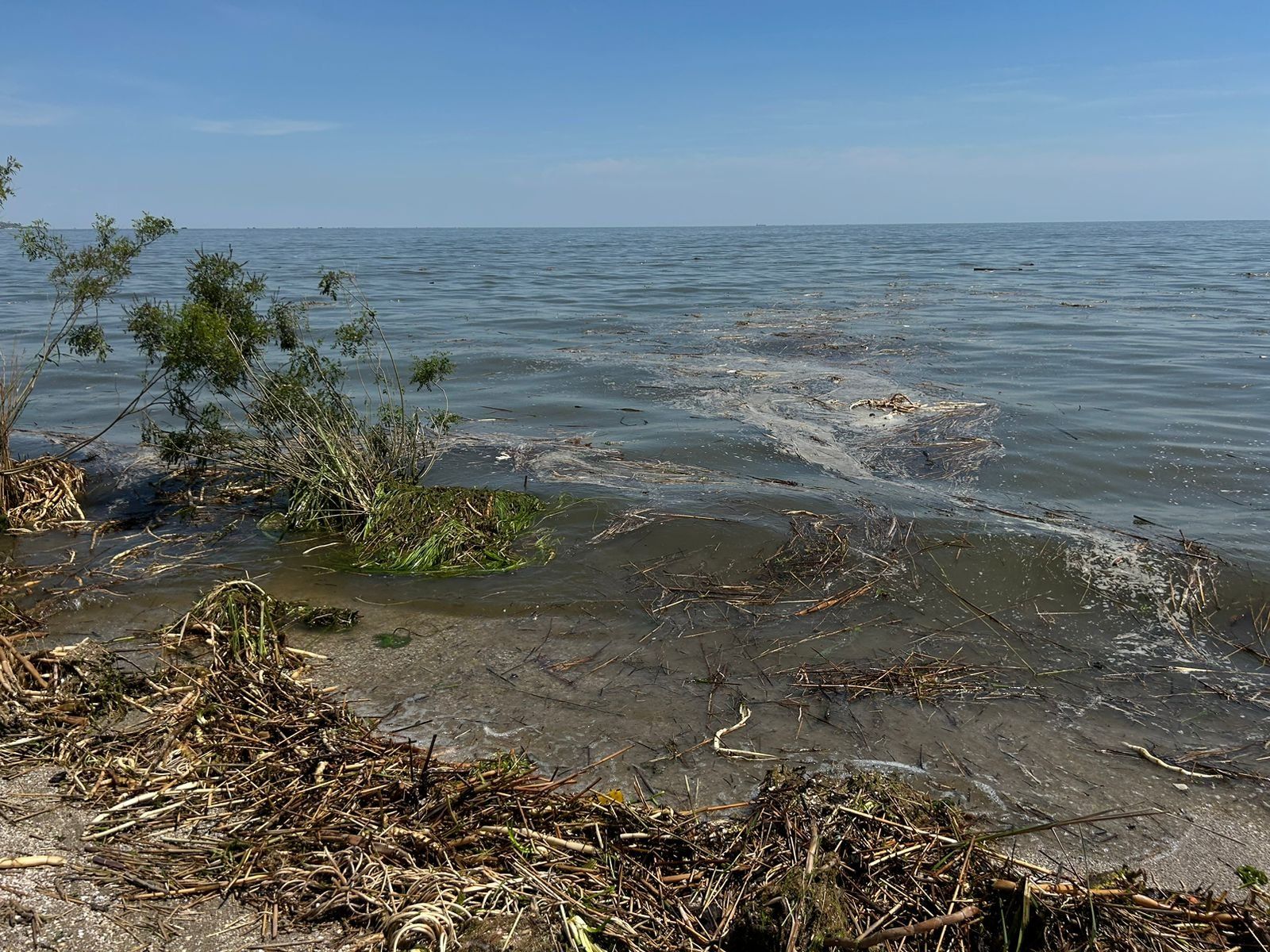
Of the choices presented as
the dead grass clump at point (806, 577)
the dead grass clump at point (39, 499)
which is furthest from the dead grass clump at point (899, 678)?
the dead grass clump at point (39, 499)

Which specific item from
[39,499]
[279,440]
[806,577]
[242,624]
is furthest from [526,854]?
[39,499]

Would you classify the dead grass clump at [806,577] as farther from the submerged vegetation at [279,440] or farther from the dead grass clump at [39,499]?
the dead grass clump at [39,499]

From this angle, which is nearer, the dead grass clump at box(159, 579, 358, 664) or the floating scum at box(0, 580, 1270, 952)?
the floating scum at box(0, 580, 1270, 952)

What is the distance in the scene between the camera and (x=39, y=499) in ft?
29.0

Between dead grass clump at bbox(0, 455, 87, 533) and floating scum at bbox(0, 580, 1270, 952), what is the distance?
4.72 m

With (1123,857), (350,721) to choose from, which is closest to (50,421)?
(350,721)

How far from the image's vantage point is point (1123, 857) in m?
4.19

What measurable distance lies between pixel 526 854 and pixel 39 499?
7.75 metres

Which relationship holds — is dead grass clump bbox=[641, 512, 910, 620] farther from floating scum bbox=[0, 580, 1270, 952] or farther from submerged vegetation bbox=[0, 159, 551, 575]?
floating scum bbox=[0, 580, 1270, 952]

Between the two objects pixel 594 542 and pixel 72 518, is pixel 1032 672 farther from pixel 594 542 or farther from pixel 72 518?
pixel 72 518

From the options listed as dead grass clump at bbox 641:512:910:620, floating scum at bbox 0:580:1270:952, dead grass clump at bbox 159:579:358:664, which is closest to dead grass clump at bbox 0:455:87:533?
dead grass clump at bbox 159:579:358:664

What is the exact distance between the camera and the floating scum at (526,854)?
3.29m

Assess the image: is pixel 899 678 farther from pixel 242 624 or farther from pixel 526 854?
pixel 242 624

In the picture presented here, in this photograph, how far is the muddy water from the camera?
16.6ft
